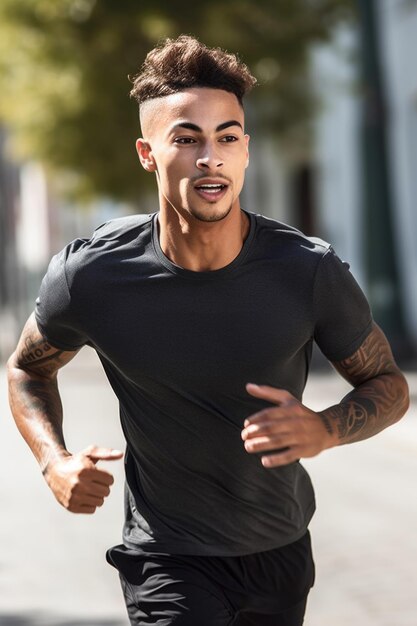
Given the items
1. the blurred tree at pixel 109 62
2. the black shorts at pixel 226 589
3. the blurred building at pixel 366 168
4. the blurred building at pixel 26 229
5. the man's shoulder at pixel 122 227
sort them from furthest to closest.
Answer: the blurred building at pixel 26 229 < the blurred tree at pixel 109 62 < the blurred building at pixel 366 168 < the man's shoulder at pixel 122 227 < the black shorts at pixel 226 589

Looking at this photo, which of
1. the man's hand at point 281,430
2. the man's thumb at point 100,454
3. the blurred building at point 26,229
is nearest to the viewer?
the man's hand at point 281,430

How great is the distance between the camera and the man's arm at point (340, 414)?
3273 millimetres

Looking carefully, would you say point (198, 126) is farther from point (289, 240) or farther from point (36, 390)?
point (36, 390)

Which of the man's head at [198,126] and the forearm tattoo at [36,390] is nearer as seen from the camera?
the man's head at [198,126]

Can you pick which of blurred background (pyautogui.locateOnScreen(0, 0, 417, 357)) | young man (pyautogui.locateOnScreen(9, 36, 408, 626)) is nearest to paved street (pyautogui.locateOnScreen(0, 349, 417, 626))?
young man (pyautogui.locateOnScreen(9, 36, 408, 626))

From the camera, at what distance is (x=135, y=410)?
3736 mm

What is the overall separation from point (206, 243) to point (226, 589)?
819 mm

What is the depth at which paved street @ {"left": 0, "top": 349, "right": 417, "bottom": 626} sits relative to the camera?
6684mm

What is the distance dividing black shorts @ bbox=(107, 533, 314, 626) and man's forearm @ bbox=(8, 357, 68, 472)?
348mm

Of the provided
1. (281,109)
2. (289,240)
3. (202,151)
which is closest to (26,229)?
(281,109)

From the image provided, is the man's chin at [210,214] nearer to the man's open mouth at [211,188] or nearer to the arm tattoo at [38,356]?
the man's open mouth at [211,188]

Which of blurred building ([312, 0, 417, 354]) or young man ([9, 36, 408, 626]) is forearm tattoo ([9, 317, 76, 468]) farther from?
blurred building ([312, 0, 417, 354])

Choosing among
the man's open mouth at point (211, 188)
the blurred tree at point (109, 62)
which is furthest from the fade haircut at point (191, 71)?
the blurred tree at point (109, 62)

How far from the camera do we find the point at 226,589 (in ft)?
12.2
